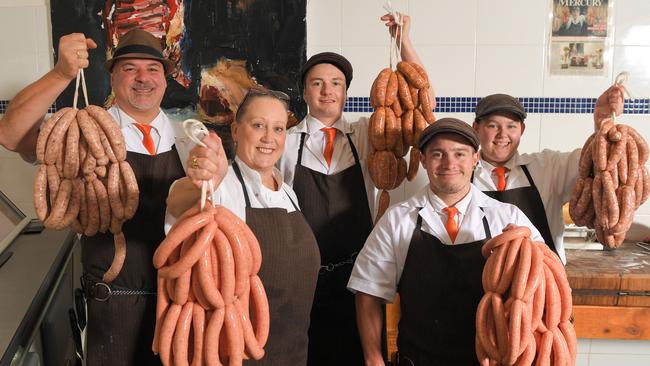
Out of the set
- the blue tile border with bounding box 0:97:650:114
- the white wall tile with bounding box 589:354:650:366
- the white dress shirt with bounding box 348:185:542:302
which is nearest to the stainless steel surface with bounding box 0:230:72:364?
the white dress shirt with bounding box 348:185:542:302

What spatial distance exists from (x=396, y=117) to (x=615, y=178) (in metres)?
1.08

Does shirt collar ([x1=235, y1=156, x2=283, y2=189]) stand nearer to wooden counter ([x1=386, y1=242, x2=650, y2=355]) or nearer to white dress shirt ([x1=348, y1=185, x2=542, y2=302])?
white dress shirt ([x1=348, y1=185, x2=542, y2=302])

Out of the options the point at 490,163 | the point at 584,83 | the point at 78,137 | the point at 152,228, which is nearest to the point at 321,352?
the point at 152,228

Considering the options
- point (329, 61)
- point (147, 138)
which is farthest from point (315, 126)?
Result: point (147, 138)

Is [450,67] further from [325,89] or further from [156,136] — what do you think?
[156,136]

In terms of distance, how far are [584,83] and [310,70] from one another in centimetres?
235

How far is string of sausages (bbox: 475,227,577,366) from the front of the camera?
200 centimetres

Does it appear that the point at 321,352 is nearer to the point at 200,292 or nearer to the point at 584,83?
the point at 200,292

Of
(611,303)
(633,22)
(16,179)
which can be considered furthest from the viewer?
(16,179)

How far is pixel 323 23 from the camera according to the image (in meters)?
4.11

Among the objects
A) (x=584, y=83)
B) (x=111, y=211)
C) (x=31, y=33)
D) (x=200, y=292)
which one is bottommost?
(x=200, y=292)

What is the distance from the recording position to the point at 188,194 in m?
1.94

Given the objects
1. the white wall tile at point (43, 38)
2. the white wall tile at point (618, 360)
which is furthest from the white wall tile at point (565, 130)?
the white wall tile at point (43, 38)

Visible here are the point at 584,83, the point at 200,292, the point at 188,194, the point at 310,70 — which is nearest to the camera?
the point at 200,292
